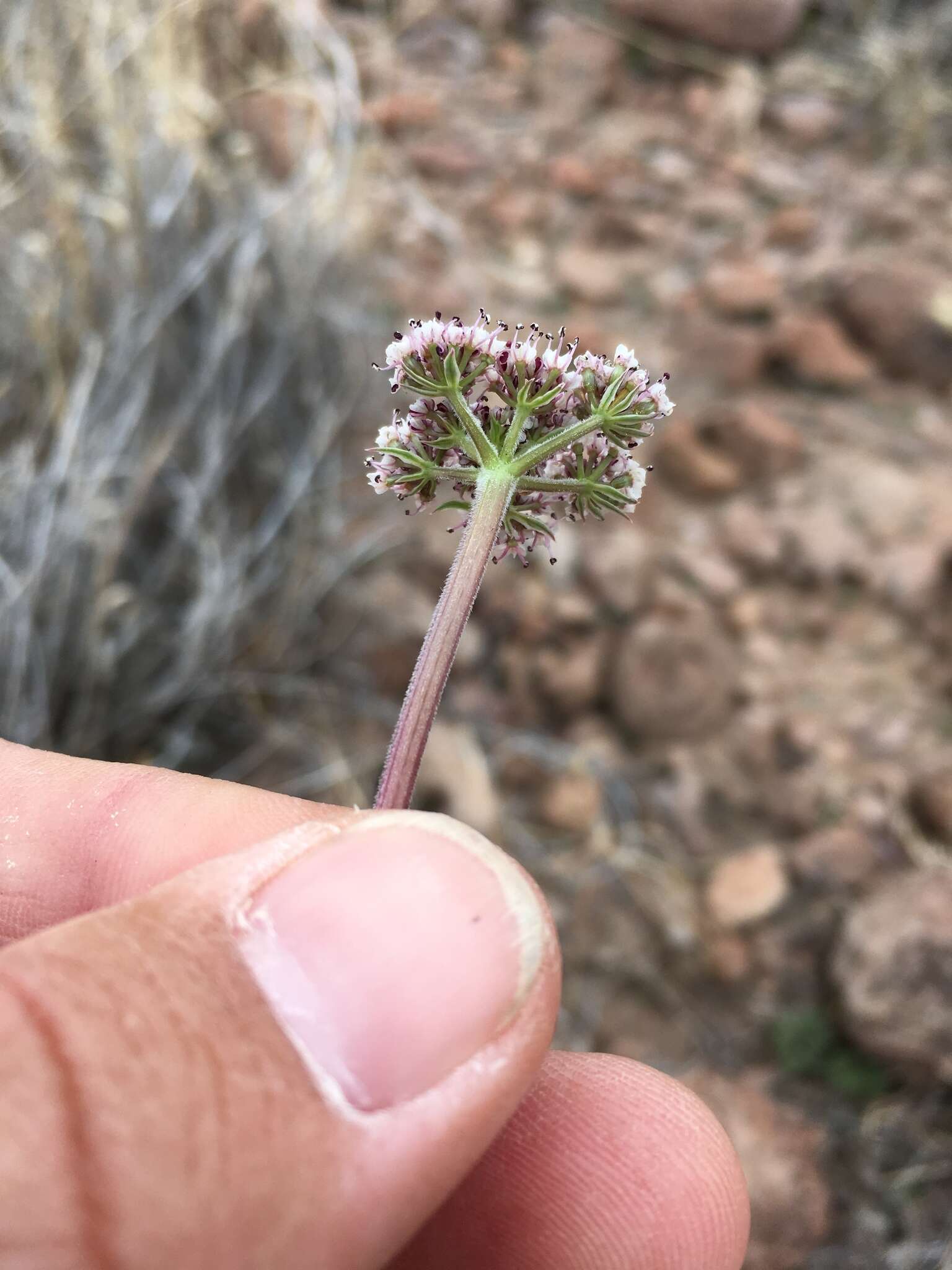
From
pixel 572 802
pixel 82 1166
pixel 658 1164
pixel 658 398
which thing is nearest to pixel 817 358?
pixel 572 802

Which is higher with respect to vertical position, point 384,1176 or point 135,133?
point 135,133

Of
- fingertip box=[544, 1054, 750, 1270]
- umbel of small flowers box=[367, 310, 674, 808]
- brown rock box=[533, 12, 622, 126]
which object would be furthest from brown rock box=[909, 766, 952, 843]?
brown rock box=[533, 12, 622, 126]

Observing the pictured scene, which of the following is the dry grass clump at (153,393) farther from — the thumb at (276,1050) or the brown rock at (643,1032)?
the thumb at (276,1050)

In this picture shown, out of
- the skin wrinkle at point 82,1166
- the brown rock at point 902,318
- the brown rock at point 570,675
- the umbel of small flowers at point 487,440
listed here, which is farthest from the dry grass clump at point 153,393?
the brown rock at point 902,318

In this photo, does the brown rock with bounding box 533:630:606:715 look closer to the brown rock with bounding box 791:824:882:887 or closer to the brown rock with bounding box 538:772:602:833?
the brown rock with bounding box 538:772:602:833

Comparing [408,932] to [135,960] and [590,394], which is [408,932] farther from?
[590,394]

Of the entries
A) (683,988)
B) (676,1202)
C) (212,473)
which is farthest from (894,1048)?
(212,473)

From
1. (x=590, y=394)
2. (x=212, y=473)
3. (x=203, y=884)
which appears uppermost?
(x=590, y=394)
